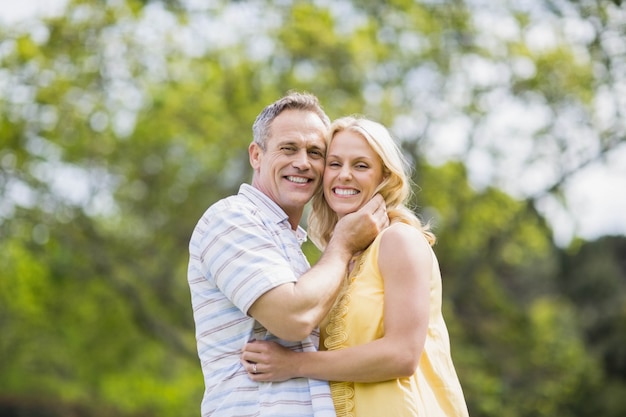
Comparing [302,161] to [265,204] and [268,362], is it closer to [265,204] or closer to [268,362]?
[265,204]

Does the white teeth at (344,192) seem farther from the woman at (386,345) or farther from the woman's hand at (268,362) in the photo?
the woman's hand at (268,362)

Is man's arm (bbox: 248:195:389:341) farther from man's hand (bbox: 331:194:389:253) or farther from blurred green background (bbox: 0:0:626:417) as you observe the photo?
blurred green background (bbox: 0:0:626:417)

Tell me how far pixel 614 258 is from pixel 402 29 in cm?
1429

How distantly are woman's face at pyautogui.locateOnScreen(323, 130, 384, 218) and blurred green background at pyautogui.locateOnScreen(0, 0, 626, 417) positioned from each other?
1036cm

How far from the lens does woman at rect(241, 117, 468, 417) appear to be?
10.7 ft

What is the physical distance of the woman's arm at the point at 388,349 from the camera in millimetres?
3232

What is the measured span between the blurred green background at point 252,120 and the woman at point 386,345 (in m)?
10.7

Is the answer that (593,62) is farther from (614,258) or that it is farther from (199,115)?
(614,258)

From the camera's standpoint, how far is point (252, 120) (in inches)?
637

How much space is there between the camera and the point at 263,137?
3.80 metres

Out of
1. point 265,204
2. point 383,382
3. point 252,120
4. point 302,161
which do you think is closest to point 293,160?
point 302,161

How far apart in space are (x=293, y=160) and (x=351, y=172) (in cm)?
24

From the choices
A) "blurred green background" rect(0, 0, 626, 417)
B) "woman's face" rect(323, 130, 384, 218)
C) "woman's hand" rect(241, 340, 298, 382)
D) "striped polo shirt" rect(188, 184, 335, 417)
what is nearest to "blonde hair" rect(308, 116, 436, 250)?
"woman's face" rect(323, 130, 384, 218)

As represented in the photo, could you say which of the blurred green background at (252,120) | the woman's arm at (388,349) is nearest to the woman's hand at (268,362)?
the woman's arm at (388,349)
